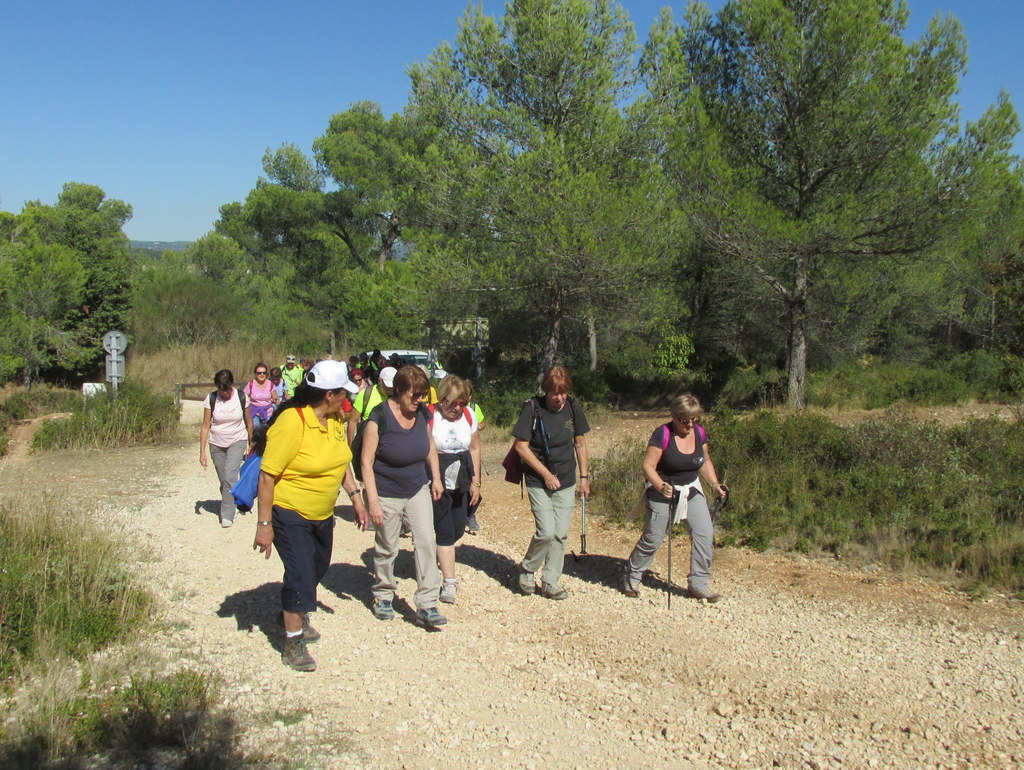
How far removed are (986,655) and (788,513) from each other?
2.75 metres

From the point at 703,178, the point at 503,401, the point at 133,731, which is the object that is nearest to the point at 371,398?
the point at 133,731

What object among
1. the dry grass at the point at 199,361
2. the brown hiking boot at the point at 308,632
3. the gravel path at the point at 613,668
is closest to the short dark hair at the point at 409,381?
the brown hiking boot at the point at 308,632

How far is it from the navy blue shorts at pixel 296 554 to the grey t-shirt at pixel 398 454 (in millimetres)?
668

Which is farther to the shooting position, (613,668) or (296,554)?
(613,668)

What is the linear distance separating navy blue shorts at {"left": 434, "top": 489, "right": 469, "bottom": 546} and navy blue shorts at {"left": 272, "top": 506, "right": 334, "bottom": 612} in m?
1.23

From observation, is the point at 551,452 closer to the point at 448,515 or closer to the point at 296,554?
the point at 448,515

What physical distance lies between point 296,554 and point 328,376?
99cm

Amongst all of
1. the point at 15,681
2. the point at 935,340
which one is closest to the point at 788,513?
the point at 15,681

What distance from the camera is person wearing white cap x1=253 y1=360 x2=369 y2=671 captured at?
14.5ft

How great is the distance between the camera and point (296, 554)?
4.55 meters

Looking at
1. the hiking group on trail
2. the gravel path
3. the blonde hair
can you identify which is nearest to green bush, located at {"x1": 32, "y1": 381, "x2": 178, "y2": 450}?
the gravel path

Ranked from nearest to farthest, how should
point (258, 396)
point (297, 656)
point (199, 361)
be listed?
point (297, 656) → point (258, 396) → point (199, 361)

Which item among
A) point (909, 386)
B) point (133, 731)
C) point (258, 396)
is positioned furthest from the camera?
point (909, 386)

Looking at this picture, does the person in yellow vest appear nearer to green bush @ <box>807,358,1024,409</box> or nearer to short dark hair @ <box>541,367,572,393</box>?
short dark hair @ <box>541,367,572,393</box>
